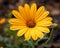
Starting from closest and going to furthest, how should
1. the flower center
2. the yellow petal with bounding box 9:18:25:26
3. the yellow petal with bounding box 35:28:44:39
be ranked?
1. the yellow petal with bounding box 35:28:44:39
2. the yellow petal with bounding box 9:18:25:26
3. the flower center

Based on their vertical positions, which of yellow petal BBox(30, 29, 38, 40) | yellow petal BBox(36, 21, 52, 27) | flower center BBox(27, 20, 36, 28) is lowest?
yellow petal BBox(30, 29, 38, 40)

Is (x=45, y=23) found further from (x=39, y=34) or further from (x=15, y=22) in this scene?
(x=15, y=22)

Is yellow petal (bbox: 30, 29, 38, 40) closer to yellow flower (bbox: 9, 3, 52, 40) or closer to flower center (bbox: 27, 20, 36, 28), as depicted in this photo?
yellow flower (bbox: 9, 3, 52, 40)

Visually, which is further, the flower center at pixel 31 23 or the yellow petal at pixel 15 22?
the flower center at pixel 31 23

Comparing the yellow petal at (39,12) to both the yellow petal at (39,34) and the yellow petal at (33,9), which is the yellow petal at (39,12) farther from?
the yellow petal at (39,34)

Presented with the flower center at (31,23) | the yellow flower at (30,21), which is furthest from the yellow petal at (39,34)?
the flower center at (31,23)

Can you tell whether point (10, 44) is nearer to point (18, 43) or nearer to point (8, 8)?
point (18, 43)

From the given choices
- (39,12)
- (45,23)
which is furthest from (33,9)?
(45,23)

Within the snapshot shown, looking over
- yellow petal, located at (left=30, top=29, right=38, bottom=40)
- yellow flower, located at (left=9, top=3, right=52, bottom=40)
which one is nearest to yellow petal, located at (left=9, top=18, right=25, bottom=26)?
yellow flower, located at (left=9, top=3, right=52, bottom=40)

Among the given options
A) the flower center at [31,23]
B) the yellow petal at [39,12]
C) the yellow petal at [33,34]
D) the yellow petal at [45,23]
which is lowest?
the yellow petal at [33,34]
